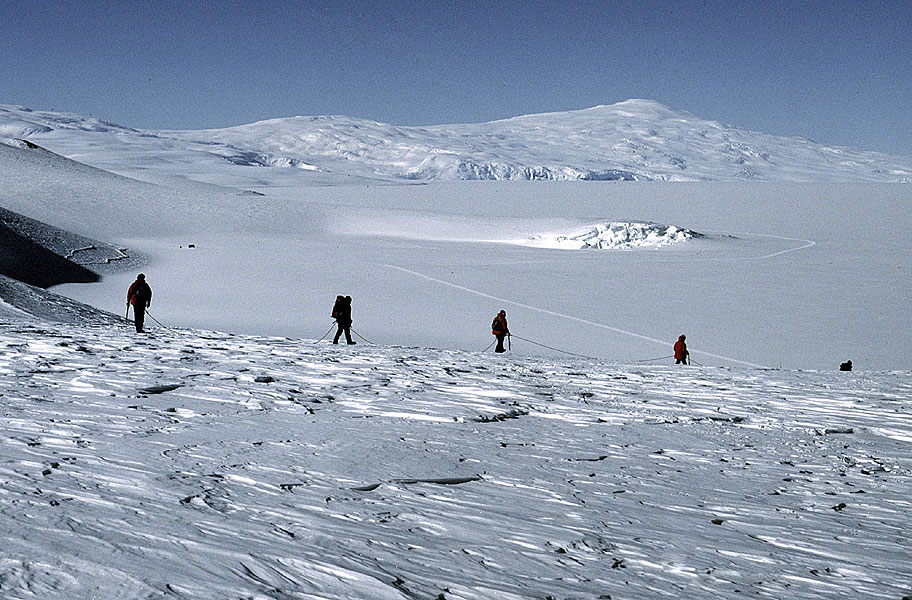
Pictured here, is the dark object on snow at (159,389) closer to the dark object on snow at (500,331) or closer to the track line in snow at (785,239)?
the dark object on snow at (500,331)

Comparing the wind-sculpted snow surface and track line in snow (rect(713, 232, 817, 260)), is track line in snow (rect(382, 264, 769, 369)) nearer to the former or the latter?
Result: the wind-sculpted snow surface

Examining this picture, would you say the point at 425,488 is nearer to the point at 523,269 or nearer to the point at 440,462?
the point at 440,462

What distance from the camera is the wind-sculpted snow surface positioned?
361 centimetres

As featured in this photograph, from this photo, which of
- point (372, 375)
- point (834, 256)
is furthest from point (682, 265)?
point (372, 375)

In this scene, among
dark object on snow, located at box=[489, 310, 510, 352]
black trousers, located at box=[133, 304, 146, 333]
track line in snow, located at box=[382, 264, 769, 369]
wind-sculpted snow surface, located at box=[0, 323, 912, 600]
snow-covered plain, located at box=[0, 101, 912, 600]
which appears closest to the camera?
wind-sculpted snow surface, located at box=[0, 323, 912, 600]

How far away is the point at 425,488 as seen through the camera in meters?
5.20

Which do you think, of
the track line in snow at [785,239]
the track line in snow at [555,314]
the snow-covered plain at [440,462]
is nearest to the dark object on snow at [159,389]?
the snow-covered plain at [440,462]

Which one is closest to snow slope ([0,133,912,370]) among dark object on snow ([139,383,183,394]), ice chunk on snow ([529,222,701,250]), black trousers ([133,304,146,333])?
ice chunk on snow ([529,222,701,250])

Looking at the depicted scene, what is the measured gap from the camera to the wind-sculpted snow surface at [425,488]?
11.8ft

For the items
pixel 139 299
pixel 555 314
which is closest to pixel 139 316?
pixel 139 299

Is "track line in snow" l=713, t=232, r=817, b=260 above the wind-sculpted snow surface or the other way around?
above

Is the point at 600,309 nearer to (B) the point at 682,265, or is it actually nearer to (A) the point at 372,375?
(B) the point at 682,265

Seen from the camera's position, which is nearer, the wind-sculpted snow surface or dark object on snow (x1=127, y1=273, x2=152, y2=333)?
the wind-sculpted snow surface

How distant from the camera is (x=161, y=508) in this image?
422cm
